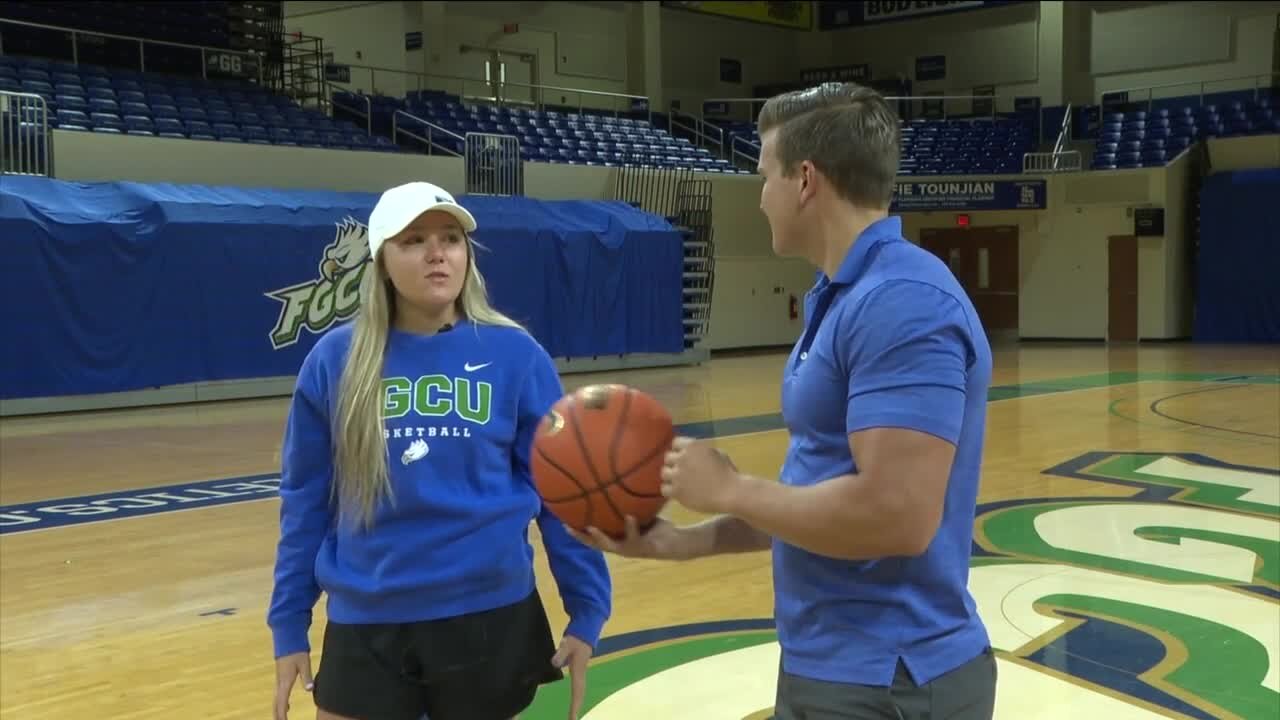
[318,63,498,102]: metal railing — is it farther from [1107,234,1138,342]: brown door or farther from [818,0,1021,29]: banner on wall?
[1107,234,1138,342]: brown door

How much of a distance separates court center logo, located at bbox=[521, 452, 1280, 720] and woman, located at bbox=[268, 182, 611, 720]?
1885 mm

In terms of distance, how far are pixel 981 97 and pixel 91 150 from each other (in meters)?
19.0

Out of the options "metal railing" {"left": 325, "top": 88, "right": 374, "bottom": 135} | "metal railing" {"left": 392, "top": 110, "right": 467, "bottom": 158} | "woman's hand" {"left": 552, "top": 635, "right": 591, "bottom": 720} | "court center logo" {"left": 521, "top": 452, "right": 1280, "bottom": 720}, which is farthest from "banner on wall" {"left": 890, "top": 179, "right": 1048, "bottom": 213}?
"woman's hand" {"left": 552, "top": 635, "right": 591, "bottom": 720}

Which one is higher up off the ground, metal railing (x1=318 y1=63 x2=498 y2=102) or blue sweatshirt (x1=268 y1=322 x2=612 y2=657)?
metal railing (x1=318 y1=63 x2=498 y2=102)

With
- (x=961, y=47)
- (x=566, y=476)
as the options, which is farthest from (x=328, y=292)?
(x=961, y=47)

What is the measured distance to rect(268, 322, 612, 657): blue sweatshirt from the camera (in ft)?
7.55

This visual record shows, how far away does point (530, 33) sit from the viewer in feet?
89.3

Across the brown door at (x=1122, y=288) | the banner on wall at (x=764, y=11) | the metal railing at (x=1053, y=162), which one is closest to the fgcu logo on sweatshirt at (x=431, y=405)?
the metal railing at (x=1053, y=162)

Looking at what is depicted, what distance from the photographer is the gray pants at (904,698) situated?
1766mm

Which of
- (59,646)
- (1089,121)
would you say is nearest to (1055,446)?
(59,646)

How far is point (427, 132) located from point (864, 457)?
1956 cm

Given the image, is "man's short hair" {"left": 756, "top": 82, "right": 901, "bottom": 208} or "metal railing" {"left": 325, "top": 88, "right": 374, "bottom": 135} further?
"metal railing" {"left": 325, "top": 88, "right": 374, "bottom": 135}

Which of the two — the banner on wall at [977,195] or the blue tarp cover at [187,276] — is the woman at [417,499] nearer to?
the blue tarp cover at [187,276]

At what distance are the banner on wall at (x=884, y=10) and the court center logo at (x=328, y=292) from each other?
1776 centimetres
